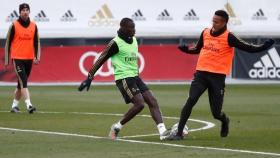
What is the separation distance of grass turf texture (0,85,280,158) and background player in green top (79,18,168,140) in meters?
0.42

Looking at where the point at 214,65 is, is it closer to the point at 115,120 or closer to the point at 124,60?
the point at 124,60

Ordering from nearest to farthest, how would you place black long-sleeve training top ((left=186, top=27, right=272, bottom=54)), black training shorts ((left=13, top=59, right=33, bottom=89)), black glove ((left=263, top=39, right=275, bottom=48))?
1. black glove ((left=263, top=39, right=275, bottom=48))
2. black long-sleeve training top ((left=186, top=27, right=272, bottom=54))
3. black training shorts ((left=13, top=59, right=33, bottom=89))

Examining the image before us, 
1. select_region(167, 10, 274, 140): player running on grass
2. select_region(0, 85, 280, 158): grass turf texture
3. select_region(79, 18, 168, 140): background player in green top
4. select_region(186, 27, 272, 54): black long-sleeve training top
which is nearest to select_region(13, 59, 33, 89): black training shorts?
select_region(0, 85, 280, 158): grass turf texture

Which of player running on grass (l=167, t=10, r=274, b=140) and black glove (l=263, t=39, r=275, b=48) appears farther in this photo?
player running on grass (l=167, t=10, r=274, b=140)

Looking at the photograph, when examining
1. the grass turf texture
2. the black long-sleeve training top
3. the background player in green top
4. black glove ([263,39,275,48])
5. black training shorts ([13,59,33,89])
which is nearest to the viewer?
the grass turf texture

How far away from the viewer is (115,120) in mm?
18609

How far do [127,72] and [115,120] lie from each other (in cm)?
391

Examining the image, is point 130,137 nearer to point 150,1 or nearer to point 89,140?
point 89,140

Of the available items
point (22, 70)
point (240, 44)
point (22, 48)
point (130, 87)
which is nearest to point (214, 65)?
point (240, 44)

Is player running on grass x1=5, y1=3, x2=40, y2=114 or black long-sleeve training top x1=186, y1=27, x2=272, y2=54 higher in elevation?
black long-sleeve training top x1=186, y1=27, x2=272, y2=54

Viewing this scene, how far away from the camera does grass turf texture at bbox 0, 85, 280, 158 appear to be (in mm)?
12672

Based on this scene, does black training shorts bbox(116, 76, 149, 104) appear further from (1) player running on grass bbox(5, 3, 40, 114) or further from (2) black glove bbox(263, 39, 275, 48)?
(1) player running on grass bbox(5, 3, 40, 114)

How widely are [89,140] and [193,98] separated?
5.84 ft

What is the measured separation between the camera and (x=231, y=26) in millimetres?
46219
